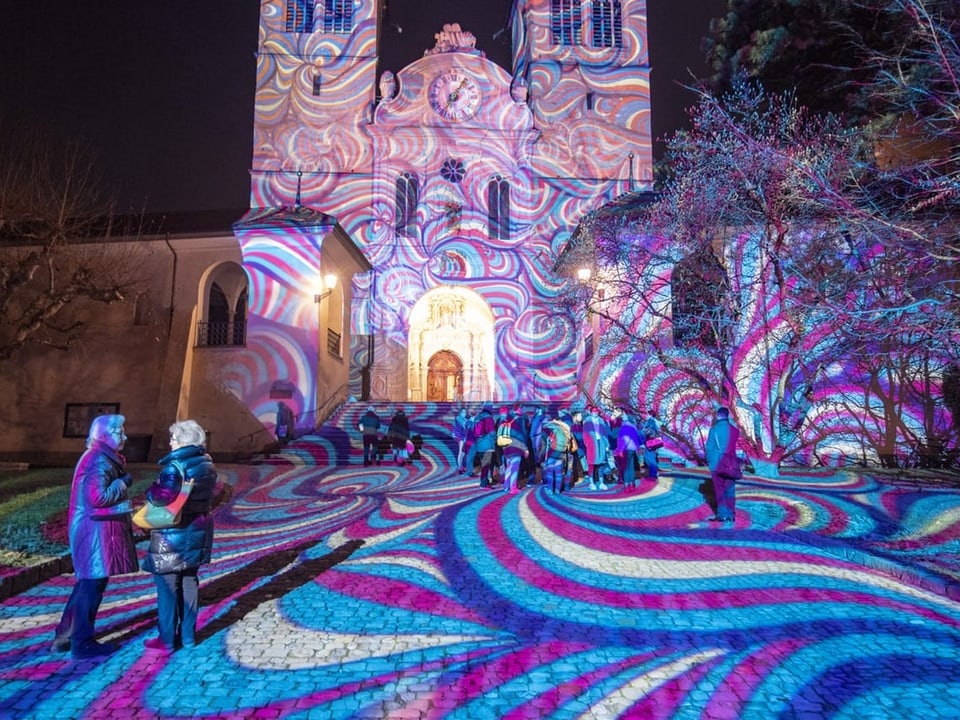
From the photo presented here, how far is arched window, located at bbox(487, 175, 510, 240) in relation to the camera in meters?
29.9

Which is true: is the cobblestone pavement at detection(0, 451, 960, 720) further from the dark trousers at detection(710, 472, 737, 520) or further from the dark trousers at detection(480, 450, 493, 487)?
the dark trousers at detection(480, 450, 493, 487)

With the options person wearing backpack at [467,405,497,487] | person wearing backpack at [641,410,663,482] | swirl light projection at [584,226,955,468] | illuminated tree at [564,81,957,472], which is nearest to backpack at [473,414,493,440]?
person wearing backpack at [467,405,497,487]

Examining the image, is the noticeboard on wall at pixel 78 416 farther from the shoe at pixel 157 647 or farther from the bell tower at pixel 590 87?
the bell tower at pixel 590 87

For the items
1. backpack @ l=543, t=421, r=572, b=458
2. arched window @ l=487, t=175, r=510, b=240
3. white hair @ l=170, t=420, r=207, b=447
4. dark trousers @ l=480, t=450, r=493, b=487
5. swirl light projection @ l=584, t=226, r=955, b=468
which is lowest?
dark trousers @ l=480, t=450, r=493, b=487

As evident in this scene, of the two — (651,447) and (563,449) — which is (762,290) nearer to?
(651,447)

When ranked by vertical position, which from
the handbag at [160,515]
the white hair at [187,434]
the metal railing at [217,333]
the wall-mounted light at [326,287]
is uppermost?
the wall-mounted light at [326,287]

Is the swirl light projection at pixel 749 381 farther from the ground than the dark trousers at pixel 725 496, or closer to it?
farther from the ground

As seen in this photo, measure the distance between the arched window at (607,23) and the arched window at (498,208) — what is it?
943 cm

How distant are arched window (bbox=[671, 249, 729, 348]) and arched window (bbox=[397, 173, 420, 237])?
15572 mm

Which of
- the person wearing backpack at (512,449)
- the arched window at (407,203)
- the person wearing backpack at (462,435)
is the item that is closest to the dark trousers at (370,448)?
the person wearing backpack at (462,435)

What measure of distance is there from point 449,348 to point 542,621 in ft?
84.7

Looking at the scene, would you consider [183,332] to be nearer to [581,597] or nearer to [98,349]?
[98,349]

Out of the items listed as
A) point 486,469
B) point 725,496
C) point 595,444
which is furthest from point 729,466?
point 486,469

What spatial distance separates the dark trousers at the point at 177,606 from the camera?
4.38 m
